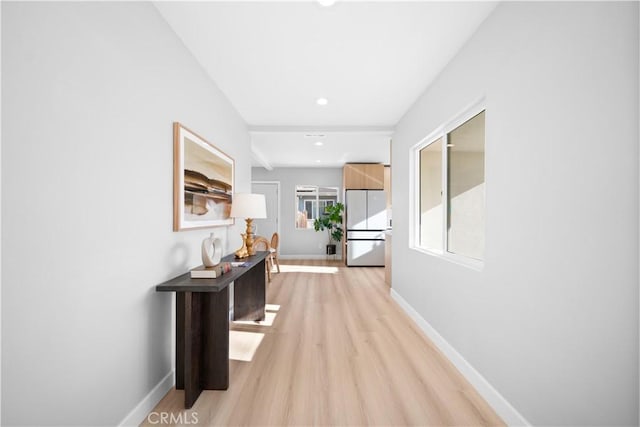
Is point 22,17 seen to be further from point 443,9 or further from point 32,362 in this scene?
point 443,9

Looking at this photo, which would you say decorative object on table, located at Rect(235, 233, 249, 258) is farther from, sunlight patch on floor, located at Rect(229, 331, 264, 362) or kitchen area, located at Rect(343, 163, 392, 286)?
kitchen area, located at Rect(343, 163, 392, 286)

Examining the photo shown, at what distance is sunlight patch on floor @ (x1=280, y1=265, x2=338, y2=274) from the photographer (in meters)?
6.44

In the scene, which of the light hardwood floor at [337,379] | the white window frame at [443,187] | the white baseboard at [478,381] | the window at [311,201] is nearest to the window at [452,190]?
the white window frame at [443,187]

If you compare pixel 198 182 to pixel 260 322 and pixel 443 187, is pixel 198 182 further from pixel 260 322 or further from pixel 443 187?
pixel 443 187

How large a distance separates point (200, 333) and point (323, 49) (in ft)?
7.51

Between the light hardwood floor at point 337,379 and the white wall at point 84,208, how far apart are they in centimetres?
55

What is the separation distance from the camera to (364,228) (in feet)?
23.5

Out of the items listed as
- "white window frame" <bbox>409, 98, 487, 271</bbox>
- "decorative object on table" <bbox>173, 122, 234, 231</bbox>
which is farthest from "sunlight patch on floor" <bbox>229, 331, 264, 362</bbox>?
"white window frame" <bbox>409, 98, 487, 271</bbox>

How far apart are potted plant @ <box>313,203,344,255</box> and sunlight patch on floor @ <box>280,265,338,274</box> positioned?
1.14 m

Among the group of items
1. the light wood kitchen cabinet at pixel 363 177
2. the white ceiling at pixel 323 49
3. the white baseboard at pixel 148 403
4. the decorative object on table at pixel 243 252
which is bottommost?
the white baseboard at pixel 148 403

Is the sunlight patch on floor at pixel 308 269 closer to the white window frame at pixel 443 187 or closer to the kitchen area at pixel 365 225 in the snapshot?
the kitchen area at pixel 365 225

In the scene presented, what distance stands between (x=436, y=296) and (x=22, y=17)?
315 centimetres

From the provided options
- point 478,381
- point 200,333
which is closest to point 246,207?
point 200,333

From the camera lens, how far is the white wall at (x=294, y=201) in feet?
27.1
